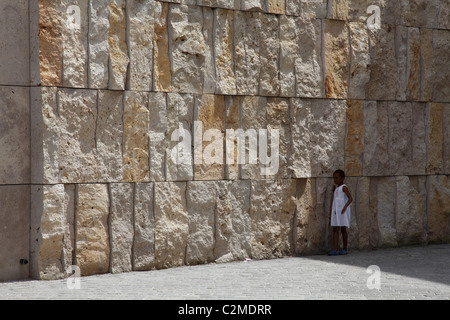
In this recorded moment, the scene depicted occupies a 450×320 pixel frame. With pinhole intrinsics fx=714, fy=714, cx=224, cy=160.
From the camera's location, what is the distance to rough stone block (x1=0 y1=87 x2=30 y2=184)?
28.8ft

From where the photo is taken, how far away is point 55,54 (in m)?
8.87

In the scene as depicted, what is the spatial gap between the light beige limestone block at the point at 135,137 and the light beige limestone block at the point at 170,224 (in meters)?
0.34

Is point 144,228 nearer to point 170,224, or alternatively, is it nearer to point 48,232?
point 170,224

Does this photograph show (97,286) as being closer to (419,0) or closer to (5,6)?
(5,6)

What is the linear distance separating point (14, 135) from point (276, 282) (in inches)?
146

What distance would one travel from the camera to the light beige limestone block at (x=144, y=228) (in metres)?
9.56

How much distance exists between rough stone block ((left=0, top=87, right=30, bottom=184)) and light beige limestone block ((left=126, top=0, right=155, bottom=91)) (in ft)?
4.64

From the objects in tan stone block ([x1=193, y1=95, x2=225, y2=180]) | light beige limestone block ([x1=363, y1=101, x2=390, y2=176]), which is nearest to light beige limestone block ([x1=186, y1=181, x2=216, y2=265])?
tan stone block ([x1=193, y1=95, x2=225, y2=180])

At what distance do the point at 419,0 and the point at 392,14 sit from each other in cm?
65

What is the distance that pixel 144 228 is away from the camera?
9.62 metres

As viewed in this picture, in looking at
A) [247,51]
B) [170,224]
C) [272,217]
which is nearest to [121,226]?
[170,224]

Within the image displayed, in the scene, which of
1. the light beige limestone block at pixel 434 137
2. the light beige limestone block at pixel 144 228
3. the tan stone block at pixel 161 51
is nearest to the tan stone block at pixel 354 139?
the light beige limestone block at pixel 434 137

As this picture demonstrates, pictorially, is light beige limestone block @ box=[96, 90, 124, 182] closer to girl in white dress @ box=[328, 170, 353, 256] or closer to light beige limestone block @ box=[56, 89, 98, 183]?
light beige limestone block @ box=[56, 89, 98, 183]

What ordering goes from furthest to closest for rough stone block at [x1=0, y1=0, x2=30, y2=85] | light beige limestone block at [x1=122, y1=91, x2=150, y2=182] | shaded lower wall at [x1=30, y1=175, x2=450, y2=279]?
light beige limestone block at [x1=122, y1=91, x2=150, y2=182]
shaded lower wall at [x1=30, y1=175, x2=450, y2=279]
rough stone block at [x1=0, y1=0, x2=30, y2=85]
